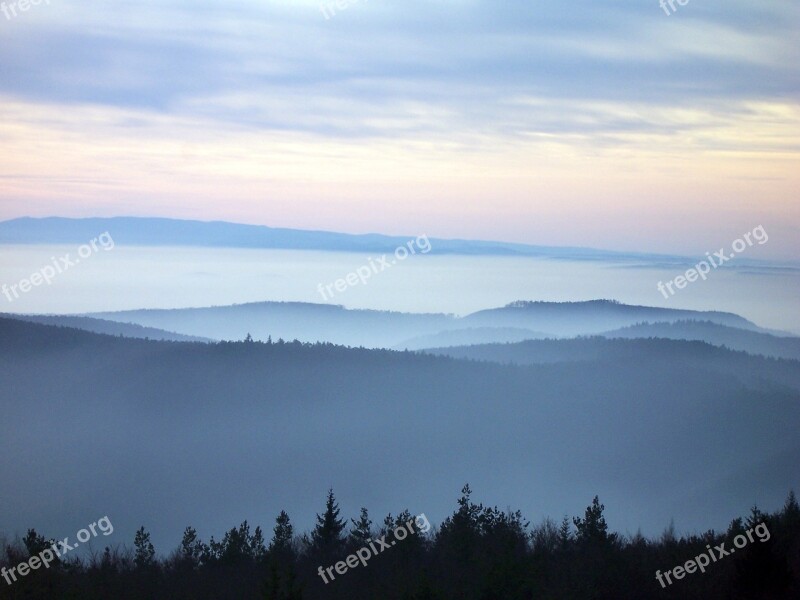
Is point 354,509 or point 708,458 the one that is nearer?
point 354,509

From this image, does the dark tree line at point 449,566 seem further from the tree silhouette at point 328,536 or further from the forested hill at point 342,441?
the forested hill at point 342,441

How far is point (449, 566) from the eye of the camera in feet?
93.1

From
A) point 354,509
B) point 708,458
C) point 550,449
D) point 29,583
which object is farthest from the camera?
point 550,449

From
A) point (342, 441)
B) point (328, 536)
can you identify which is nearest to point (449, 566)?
point (328, 536)

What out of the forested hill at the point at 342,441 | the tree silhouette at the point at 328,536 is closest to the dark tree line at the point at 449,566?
the tree silhouette at the point at 328,536

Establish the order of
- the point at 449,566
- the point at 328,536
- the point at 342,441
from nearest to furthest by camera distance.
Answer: the point at 449,566 < the point at 328,536 < the point at 342,441

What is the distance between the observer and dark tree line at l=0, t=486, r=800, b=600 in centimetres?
2239

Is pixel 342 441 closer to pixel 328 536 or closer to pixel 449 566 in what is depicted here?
pixel 328 536

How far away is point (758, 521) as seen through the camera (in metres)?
26.2

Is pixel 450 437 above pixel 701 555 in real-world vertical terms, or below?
above

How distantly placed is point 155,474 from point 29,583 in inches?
6507

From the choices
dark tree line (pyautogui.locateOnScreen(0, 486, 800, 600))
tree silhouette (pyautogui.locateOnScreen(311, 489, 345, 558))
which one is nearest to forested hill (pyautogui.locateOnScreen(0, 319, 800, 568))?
tree silhouette (pyautogui.locateOnScreen(311, 489, 345, 558))

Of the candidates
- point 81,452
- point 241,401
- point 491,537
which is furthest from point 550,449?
point 491,537

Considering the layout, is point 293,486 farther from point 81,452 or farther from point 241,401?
point 81,452
